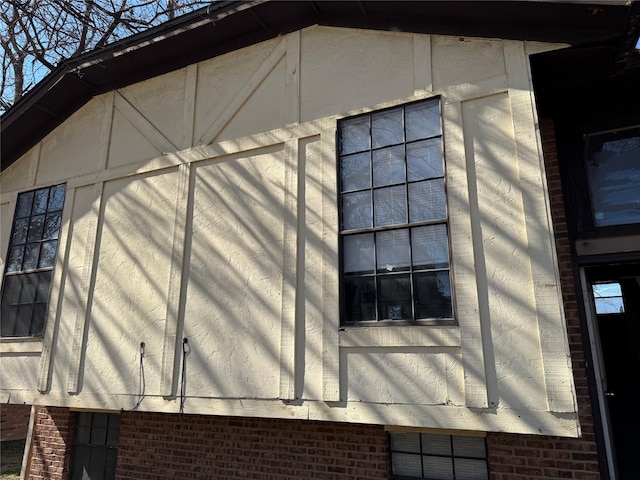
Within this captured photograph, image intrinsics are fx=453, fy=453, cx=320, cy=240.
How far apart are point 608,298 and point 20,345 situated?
8.17 m

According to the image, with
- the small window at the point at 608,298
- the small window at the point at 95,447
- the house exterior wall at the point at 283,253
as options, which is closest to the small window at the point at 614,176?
the house exterior wall at the point at 283,253

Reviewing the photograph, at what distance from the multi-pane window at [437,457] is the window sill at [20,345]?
4907 mm

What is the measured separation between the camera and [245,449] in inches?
214

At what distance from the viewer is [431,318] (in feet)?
13.6

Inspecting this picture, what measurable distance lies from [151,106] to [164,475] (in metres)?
5.04

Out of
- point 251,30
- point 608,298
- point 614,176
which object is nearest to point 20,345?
point 251,30

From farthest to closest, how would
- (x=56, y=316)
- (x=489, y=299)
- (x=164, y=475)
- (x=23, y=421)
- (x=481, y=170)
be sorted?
(x=23, y=421) → (x=56, y=316) → (x=164, y=475) → (x=481, y=170) → (x=489, y=299)

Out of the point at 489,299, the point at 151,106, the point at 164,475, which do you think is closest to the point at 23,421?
the point at 164,475

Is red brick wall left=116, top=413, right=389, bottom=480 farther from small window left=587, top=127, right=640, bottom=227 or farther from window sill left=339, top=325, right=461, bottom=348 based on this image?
A: small window left=587, top=127, right=640, bottom=227

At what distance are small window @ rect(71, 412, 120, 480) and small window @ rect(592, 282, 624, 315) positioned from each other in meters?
7.04

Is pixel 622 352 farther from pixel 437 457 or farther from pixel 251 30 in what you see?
pixel 251 30

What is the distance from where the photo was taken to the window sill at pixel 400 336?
3998 mm

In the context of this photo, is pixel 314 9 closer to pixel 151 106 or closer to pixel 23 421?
pixel 151 106

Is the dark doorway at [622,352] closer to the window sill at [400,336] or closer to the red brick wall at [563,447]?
the red brick wall at [563,447]
